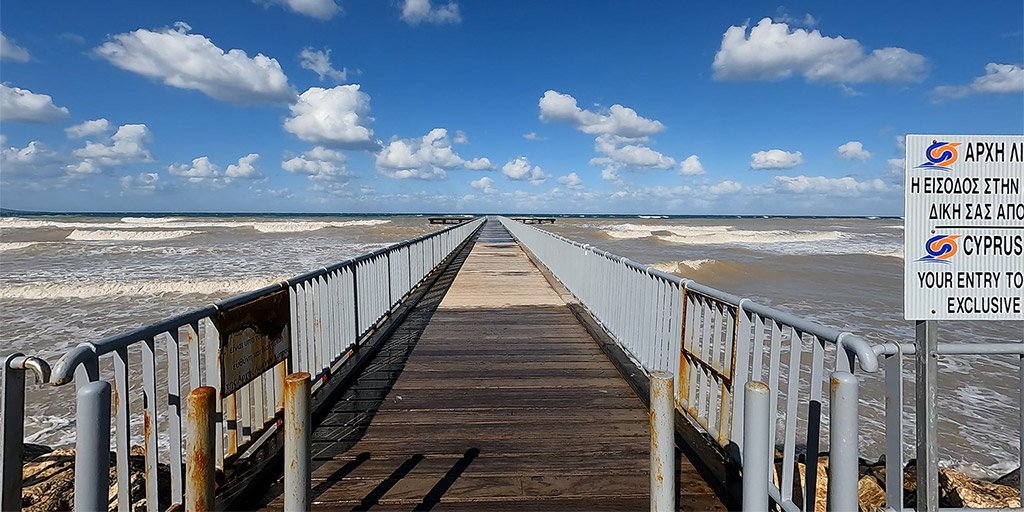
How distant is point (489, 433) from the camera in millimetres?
4184

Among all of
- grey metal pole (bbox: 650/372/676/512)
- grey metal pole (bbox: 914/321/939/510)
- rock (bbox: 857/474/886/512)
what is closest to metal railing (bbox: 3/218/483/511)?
grey metal pole (bbox: 650/372/676/512)

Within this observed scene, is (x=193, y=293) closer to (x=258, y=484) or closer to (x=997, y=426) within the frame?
(x=258, y=484)

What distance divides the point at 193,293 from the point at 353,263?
41.6ft

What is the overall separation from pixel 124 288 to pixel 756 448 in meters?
19.7

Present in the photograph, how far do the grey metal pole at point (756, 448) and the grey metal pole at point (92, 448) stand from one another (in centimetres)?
230

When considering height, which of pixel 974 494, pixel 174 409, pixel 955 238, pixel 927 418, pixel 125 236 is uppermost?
pixel 125 236

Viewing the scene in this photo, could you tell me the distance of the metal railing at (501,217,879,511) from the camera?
2.73 m

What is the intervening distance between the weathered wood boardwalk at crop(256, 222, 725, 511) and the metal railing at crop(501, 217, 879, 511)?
42 centimetres

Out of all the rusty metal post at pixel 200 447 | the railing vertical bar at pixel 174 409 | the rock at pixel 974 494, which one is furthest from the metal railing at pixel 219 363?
the rock at pixel 974 494

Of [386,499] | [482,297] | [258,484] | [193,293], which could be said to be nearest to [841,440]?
[386,499]

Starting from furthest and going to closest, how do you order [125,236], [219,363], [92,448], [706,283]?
1. [125,236]
2. [706,283]
3. [219,363]
4. [92,448]

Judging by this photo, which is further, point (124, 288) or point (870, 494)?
point (124, 288)

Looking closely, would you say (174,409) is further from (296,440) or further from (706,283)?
(706,283)

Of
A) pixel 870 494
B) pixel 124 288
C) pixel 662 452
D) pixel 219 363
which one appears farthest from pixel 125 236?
pixel 662 452
